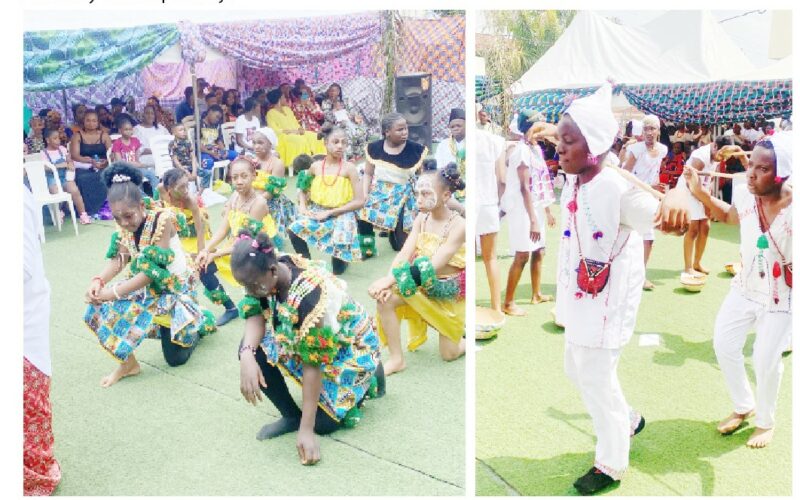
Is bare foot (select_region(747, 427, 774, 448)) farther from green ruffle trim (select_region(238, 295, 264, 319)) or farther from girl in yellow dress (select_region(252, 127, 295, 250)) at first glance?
girl in yellow dress (select_region(252, 127, 295, 250))

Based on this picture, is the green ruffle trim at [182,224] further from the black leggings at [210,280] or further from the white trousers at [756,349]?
the white trousers at [756,349]

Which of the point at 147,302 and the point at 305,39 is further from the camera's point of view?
the point at 305,39

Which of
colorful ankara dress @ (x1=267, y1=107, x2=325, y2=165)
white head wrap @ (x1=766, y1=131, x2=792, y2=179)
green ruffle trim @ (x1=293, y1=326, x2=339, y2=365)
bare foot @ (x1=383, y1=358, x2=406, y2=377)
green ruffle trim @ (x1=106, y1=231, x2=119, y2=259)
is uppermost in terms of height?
colorful ankara dress @ (x1=267, y1=107, x2=325, y2=165)

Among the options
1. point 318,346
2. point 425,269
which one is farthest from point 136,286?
point 425,269

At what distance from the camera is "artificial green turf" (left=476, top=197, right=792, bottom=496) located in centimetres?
281

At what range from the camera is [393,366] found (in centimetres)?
376

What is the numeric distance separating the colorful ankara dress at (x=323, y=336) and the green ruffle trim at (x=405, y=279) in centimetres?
35

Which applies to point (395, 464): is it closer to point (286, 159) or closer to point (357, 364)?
point (357, 364)

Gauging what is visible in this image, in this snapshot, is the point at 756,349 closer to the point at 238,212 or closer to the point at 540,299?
the point at 540,299

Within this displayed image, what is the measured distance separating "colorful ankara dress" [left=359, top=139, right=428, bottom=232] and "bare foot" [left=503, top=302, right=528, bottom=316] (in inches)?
51.3

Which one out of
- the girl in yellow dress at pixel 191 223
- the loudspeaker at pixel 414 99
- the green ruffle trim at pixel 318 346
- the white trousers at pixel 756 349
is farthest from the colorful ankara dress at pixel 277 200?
the white trousers at pixel 756 349

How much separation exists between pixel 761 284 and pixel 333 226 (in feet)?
10.9

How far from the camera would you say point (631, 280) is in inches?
101

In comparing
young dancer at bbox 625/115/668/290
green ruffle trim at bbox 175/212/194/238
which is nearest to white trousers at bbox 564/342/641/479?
green ruffle trim at bbox 175/212/194/238
